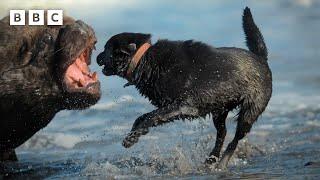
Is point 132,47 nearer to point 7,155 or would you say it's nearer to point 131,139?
point 131,139

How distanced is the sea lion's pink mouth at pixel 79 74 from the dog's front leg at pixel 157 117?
2.07 ft

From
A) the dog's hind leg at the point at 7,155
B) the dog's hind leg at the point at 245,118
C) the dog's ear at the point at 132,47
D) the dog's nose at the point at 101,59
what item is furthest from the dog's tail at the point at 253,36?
the dog's hind leg at the point at 7,155

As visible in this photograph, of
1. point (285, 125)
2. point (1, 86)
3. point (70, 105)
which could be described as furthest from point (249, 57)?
point (285, 125)

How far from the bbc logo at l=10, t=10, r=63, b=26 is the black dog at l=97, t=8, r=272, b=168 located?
639 mm

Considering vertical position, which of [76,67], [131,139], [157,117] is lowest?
[131,139]

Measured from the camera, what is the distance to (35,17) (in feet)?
29.2

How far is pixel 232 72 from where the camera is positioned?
922cm

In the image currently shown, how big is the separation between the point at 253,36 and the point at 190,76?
1.34 meters

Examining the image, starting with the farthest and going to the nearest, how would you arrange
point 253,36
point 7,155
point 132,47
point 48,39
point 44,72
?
point 253,36 → point 7,155 → point 132,47 → point 48,39 → point 44,72

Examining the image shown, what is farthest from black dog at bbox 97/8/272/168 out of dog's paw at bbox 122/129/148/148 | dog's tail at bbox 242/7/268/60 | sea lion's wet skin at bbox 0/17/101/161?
sea lion's wet skin at bbox 0/17/101/161

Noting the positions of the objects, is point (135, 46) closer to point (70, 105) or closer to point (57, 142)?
point (70, 105)

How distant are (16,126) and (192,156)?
2.24 meters

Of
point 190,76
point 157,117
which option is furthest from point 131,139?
point 190,76

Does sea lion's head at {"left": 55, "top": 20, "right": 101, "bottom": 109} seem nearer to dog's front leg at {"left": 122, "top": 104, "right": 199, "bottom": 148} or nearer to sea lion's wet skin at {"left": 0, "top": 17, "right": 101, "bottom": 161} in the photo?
sea lion's wet skin at {"left": 0, "top": 17, "right": 101, "bottom": 161}
